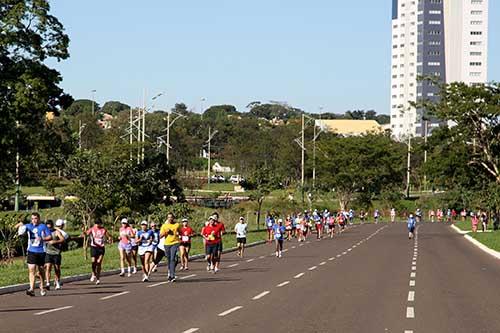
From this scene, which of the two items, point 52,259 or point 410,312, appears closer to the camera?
point 410,312

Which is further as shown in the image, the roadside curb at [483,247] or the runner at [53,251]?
the roadside curb at [483,247]

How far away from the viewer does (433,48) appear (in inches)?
7608

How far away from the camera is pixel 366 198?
351ft

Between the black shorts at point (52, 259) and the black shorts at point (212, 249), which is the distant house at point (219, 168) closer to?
the black shorts at point (212, 249)

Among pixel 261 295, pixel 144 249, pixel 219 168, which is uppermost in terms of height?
pixel 219 168

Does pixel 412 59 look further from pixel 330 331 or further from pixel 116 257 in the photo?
pixel 330 331

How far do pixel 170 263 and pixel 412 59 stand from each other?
17690 cm

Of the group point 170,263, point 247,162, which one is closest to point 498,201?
point 170,263

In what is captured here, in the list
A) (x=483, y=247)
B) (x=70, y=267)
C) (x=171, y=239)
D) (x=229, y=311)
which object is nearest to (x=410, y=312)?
(x=229, y=311)

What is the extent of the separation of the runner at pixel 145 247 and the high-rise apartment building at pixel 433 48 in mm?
161627

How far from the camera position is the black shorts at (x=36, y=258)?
2014 centimetres

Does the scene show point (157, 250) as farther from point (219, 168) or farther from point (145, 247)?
point (219, 168)

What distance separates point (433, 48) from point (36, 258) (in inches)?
7067

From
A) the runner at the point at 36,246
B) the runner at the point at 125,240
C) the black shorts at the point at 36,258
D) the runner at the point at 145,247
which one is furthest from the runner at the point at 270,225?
the black shorts at the point at 36,258
